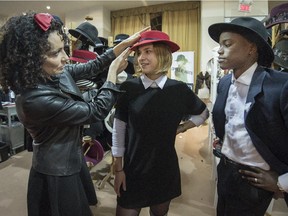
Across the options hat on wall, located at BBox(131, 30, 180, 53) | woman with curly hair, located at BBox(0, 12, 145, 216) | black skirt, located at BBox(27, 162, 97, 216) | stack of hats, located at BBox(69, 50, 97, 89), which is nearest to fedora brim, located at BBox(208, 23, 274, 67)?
hat on wall, located at BBox(131, 30, 180, 53)

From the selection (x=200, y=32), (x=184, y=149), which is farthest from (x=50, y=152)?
(x=200, y=32)

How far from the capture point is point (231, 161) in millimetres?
1026

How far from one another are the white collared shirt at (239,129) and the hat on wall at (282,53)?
1.72 feet

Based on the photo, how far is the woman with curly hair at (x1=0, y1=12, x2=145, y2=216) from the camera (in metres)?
0.86

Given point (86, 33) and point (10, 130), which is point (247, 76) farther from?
point (10, 130)

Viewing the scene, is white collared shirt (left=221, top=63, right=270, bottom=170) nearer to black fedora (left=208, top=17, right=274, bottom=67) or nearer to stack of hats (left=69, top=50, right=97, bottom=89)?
black fedora (left=208, top=17, right=274, bottom=67)

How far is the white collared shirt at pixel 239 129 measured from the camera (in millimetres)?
951

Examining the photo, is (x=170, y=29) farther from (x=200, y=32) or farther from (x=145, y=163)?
(x=145, y=163)

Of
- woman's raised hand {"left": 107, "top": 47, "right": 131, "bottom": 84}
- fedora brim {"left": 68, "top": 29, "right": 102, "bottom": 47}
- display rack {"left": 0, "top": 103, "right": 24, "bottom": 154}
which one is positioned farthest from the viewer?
display rack {"left": 0, "top": 103, "right": 24, "bottom": 154}

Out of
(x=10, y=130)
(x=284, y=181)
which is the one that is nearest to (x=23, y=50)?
(x=284, y=181)

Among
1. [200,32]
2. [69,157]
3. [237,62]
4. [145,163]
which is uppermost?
[200,32]

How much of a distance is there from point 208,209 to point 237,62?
1.58 meters

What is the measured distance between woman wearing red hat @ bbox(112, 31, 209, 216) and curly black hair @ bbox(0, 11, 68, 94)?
446 millimetres

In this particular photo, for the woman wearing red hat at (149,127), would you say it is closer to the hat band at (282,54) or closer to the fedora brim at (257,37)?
the fedora brim at (257,37)
